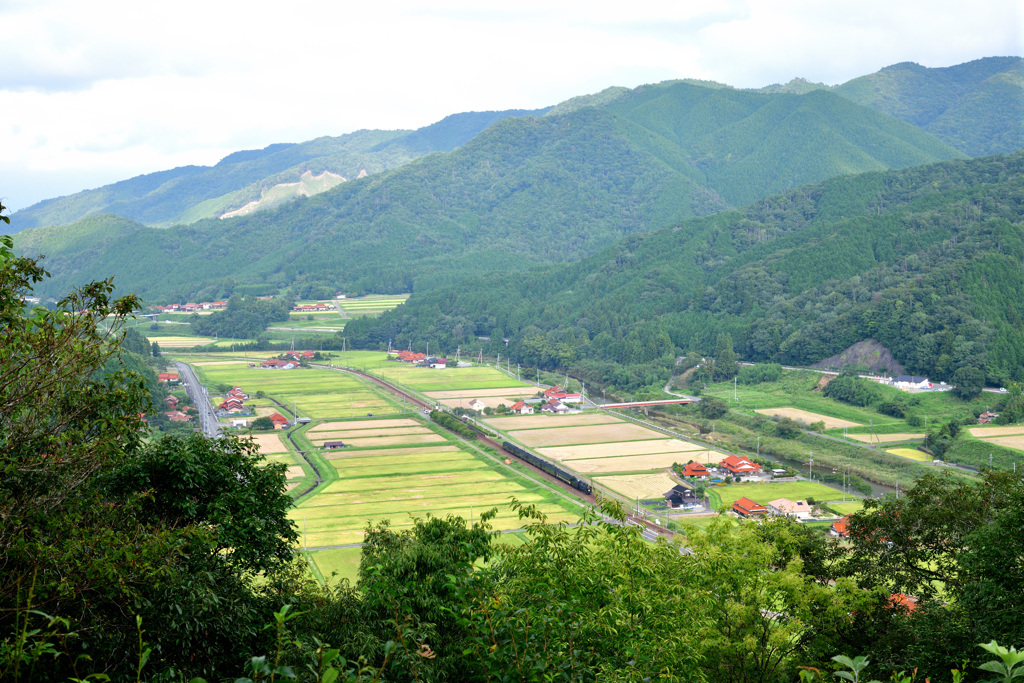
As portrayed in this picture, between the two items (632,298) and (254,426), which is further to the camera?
(632,298)

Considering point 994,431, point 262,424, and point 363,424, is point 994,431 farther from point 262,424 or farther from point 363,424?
point 262,424

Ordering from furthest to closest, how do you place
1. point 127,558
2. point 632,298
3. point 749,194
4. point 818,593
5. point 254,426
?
point 749,194 → point 632,298 → point 254,426 → point 818,593 → point 127,558

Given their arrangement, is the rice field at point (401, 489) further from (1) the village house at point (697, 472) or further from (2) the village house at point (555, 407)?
(2) the village house at point (555, 407)

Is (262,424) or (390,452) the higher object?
(262,424)

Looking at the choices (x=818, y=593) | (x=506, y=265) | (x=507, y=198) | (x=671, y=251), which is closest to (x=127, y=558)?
(x=818, y=593)

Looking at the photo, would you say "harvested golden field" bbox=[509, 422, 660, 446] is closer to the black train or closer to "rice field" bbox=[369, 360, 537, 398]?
the black train

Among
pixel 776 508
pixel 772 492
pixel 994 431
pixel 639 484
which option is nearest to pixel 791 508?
pixel 776 508

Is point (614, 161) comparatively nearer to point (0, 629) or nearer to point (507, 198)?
point (507, 198)
